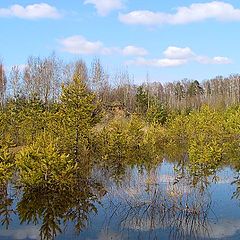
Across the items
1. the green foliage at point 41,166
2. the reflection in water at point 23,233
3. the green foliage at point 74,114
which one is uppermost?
the green foliage at point 74,114

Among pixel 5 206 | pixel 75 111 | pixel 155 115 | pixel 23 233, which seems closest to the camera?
pixel 23 233

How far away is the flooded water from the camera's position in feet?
33.2

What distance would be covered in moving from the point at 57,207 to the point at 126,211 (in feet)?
7.49

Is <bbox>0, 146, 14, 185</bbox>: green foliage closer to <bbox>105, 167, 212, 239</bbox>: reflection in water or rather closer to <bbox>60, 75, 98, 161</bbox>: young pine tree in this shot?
<bbox>105, 167, 212, 239</bbox>: reflection in water

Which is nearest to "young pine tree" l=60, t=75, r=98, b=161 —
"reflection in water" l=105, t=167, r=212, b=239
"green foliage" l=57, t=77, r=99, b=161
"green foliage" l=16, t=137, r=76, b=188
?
"green foliage" l=57, t=77, r=99, b=161

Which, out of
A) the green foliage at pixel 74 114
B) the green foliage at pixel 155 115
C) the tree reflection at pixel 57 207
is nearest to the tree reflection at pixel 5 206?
the tree reflection at pixel 57 207

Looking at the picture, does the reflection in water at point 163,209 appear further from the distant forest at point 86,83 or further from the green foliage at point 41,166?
the distant forest at point 86,83

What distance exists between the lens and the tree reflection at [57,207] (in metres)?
10.8

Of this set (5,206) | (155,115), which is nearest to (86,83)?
(155,115)

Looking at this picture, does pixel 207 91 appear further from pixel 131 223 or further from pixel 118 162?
pixel 131 223

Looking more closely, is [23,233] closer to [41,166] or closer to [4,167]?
[41,166]

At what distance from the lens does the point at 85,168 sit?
1906 centimetres

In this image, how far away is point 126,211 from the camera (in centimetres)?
1180

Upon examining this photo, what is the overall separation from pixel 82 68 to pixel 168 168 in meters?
38.9
